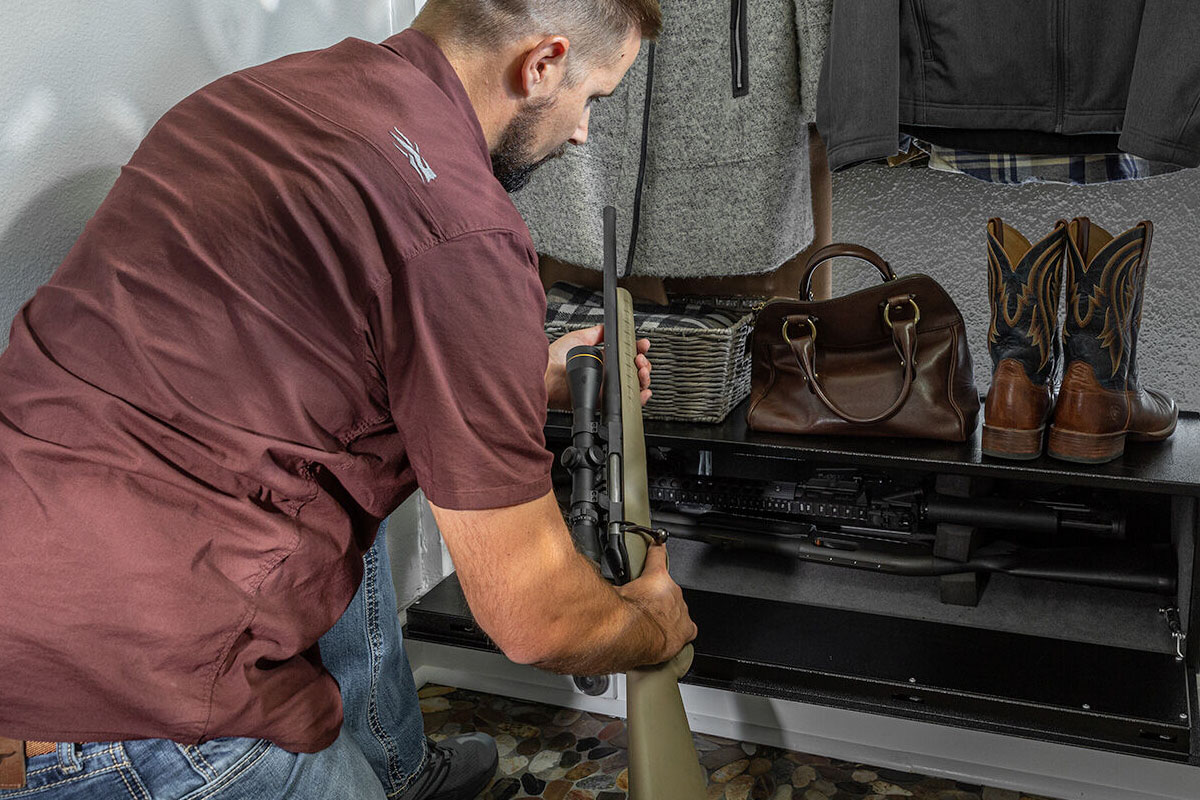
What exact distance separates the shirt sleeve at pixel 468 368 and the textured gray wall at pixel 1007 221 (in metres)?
1.03

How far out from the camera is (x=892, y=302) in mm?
1293

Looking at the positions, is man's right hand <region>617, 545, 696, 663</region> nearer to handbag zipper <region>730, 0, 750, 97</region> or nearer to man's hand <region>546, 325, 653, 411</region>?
man's hand <region>546, 325, 653, 411</region>

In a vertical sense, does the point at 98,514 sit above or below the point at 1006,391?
above

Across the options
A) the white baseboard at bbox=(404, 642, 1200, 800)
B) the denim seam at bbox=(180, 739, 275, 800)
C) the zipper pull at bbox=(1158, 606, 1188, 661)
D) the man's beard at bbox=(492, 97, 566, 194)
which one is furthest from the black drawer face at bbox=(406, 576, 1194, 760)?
the man's beard at bbox=(492, 97, 566, 194)

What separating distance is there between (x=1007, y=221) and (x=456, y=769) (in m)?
1.24

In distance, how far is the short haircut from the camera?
0.89 m

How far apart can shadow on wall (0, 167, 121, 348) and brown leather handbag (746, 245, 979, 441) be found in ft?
2.94

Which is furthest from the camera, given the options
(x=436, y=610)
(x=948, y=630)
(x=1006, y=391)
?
(x=436, y=610)

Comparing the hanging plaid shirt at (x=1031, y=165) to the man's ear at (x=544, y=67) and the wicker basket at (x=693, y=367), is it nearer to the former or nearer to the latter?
the wicker basket at (x=693, y=367)

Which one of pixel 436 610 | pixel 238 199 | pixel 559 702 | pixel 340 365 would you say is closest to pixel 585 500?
pixel 340 365

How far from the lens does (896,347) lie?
51.2 inches

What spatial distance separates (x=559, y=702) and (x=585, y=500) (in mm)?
782

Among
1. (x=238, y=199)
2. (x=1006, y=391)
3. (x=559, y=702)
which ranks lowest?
(x=559, y=702)

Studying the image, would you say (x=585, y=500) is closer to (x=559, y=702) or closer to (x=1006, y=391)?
(x=1006, y=391)
